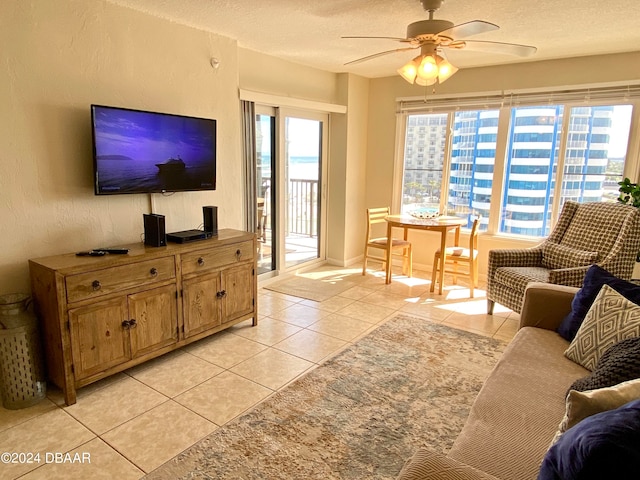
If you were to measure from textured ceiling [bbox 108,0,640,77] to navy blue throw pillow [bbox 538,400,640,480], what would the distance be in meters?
2.61

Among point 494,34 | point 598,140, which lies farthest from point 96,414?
A: point 598,140

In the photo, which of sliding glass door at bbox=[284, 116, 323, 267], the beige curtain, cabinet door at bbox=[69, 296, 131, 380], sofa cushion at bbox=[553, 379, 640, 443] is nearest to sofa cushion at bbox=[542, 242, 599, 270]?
sofa cushion at bbox=[553, 379, 640, 443]

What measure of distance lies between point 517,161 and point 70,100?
14.1ft

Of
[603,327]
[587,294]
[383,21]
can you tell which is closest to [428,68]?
[383,21]

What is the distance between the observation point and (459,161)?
4969mm

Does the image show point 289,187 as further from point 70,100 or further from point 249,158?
point 70,100

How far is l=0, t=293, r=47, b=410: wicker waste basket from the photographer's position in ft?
7.40

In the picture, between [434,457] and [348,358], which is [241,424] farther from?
[434,457]

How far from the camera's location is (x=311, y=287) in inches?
180

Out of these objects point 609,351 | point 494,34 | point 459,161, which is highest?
point 494,34

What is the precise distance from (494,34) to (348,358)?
113 inches

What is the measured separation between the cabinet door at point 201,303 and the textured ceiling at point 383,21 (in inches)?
75.4

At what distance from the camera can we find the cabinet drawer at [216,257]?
2.89 metres

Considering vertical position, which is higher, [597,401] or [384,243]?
[597,401]
